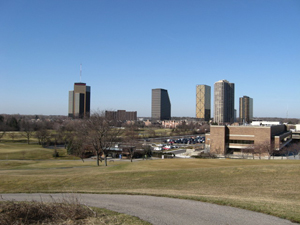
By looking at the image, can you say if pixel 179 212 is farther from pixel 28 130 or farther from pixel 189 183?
pixel 28 130

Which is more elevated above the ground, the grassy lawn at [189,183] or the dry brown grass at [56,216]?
the dry brown grass at [56,216]

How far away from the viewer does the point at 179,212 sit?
9.30 m

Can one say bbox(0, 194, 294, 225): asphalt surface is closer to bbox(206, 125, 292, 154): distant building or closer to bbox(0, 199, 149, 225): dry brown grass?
bbox(0, 199, 149, 225): dry brown grass

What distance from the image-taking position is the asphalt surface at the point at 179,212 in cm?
821

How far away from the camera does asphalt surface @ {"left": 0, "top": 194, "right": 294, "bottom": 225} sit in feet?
26.9

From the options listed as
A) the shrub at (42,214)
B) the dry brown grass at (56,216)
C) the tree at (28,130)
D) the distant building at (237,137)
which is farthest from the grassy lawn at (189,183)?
the tree at (28,130)

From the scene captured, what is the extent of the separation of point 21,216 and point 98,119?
2965 cm

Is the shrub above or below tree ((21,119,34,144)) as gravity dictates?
above

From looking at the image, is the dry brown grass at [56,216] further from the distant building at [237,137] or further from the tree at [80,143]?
the distant building at [237,137]

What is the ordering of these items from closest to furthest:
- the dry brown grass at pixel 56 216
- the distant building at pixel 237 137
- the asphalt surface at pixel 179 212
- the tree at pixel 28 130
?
the dry brown grass at pixel 56 216, the asphalt surface at pixel 179 212, the distant building at pixel 237 137, the tree at pixel 28 130

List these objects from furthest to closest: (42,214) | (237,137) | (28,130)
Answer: (28,130), (237,137), (42,214)

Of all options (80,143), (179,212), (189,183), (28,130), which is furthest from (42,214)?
(28,130)

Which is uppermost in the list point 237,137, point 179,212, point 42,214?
point 42,214

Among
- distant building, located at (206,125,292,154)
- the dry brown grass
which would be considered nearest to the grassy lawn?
the dry brown grass
